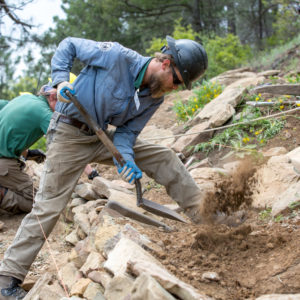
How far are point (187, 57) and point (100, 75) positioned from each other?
704 millimetres

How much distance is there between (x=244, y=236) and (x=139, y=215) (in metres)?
0.98

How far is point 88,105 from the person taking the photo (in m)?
3.10

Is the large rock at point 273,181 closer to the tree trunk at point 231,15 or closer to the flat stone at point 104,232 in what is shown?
the flat stone at point 104,232

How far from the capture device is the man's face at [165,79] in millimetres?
3041

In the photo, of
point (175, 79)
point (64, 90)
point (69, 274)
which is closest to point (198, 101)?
point (175, 79)

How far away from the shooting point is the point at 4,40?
9023 millimetres

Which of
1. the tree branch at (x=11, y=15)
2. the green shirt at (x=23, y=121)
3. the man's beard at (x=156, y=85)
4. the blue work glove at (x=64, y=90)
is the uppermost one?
the tree branch at (x=11, y=15)

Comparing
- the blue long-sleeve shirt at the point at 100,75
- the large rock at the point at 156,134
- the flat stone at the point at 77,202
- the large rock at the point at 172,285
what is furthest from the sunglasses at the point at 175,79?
the large rock at the point at 156,134

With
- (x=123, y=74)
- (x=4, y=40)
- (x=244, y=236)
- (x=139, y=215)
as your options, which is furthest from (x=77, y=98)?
(x=4, y=40)

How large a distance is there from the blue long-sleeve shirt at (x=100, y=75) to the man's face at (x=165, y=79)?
126 mm

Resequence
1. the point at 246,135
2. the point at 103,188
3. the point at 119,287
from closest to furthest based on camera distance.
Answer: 1. the point at 119,287
2. the point at 103,188
3. the point at 246,135

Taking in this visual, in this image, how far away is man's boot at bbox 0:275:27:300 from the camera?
2.96 meters

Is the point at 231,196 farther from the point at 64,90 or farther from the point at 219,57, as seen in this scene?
the point at 219,57

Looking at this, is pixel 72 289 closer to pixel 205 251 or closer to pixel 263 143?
pixel 205 251
